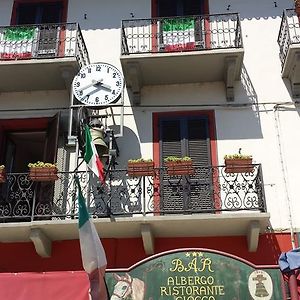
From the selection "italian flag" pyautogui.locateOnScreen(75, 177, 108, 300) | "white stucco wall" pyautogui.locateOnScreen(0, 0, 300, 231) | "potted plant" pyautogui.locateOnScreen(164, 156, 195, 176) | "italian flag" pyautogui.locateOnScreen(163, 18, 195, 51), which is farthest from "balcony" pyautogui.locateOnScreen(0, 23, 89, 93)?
"italian flag" pyautogui.locateOnScreen(75, 177, 108, 300)

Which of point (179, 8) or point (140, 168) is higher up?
point (179, 8)

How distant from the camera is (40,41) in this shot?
42.1ft

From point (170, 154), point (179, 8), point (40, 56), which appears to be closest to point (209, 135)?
point (170, 154)

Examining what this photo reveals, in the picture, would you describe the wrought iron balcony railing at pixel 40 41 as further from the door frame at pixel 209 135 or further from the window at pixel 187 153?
the window at pixel 187 153

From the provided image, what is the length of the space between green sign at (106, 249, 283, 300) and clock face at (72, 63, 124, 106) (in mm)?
3962

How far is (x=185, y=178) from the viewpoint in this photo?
10852 mm

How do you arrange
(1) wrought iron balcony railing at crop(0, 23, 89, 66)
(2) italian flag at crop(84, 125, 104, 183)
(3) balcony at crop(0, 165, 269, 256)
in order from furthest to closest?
(1) wrought iron balcony railing at crop(0, 23, 89, 66) < (3) balcony at crop(0, 165, 269, 256) < (2) italian flag at crop(84, 125, 104, 183)

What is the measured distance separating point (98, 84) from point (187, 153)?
2.33 meters

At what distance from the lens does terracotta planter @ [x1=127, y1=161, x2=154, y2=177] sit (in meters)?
10.2

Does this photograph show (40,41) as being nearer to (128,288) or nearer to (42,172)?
(42,172)

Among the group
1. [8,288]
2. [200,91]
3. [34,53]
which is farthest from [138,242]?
[34,53]

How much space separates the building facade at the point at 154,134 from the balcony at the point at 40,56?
3 cm

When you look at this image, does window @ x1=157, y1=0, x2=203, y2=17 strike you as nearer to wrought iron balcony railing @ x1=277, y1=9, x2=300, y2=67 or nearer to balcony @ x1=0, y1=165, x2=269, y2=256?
wrought iron balcony railing @ x1=277, y1=9, x2=300, y2=67

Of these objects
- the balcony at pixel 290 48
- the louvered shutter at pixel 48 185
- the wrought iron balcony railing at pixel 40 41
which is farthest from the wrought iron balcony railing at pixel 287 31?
the louvered shutter at pixel 48 185
